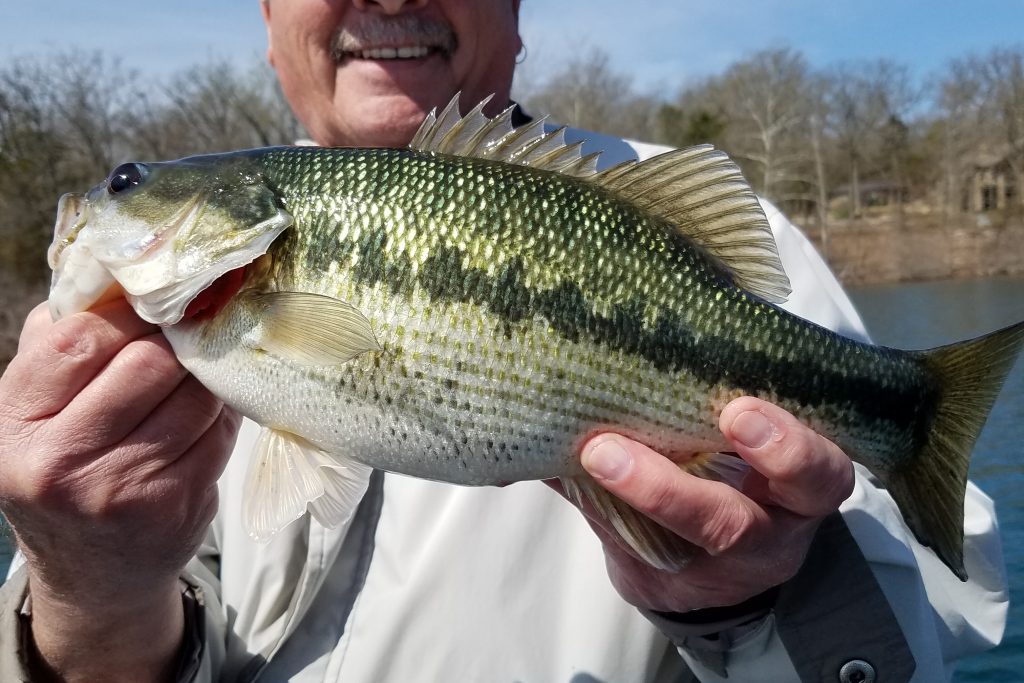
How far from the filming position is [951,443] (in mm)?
1596

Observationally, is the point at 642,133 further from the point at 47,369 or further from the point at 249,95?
the point at 47,369

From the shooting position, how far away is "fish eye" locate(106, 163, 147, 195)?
162 centimetres

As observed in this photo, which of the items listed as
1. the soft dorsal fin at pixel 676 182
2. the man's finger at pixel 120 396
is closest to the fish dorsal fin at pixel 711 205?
the soft dorsal fin at pixel 676 182

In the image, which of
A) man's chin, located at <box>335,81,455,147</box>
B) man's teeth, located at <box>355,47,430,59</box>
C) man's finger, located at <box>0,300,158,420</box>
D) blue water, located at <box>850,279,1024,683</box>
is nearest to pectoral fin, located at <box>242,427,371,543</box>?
A: man's finger, located at <box>0,300,158,420</box>

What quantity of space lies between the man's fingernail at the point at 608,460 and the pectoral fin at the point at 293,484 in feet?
1.52

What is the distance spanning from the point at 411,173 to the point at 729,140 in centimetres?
4227

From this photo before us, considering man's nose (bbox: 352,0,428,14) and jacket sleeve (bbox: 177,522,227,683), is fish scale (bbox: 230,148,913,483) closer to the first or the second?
jacket sleeve (bbox: 177,522,227,683)

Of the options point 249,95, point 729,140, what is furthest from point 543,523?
point 729,140

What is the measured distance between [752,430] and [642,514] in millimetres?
294

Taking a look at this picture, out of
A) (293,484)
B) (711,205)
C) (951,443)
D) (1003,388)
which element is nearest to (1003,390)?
(1003,388)

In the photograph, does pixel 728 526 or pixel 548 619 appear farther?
pixel 548 619

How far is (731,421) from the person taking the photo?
1438mm

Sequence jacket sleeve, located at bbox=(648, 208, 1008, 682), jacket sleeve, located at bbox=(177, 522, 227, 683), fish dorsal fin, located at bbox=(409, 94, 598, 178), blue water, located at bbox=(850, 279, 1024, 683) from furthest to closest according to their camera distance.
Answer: blue water, located at bbox=(850, 279, 1024, 683) < jacket sleeve, located at bbox=(177, 522, 227, 683) < jacket sleeve, located at bbox=(648, 208, 1008, 682) < fish dorsal fin, located at bbox=(409, 94, 598, 178)

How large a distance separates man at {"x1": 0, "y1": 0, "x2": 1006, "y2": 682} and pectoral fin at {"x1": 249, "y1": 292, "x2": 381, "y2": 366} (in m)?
0.22
